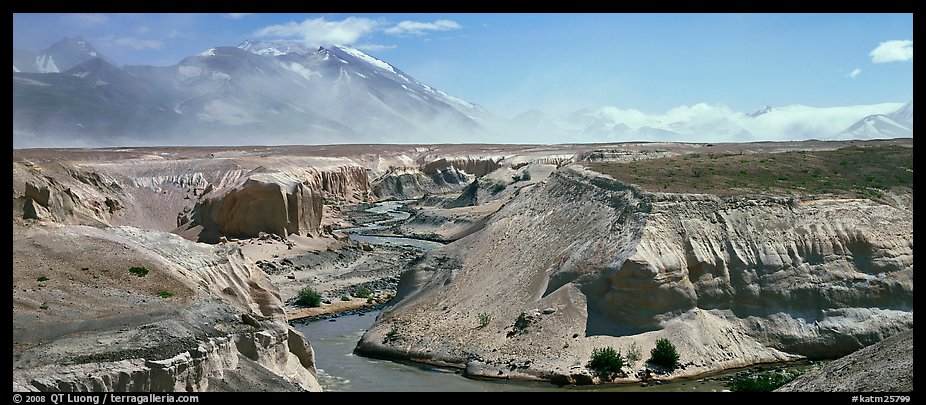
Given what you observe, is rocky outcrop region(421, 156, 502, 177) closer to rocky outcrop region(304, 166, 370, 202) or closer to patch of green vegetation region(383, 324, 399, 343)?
rocky outcrop region(304, 166, 370, 202)

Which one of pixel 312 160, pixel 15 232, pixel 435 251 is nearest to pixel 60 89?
pixel 312 160

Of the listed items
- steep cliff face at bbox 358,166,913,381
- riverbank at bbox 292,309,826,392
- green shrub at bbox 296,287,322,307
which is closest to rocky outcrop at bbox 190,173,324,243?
green shrub at bbox 296,287,322,307

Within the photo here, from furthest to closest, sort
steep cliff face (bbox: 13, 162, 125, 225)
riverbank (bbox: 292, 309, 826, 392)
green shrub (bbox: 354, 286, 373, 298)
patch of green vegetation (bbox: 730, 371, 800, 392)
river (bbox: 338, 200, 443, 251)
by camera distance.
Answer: river (bbox: 338, 200, 443, 251) < green shrub (bbox: 354, 286, 373, 298) < steep cliff face (bbox: 13, 162, 125, 225) < riverbank (bbox: 292, 309, 826, 392) < patch of green vegetation (bbox: 730, 371, 800, 392)

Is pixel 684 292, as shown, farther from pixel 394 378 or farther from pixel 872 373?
pixel 872 373

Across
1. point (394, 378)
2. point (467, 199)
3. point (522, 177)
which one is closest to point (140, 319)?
point (394, 378)

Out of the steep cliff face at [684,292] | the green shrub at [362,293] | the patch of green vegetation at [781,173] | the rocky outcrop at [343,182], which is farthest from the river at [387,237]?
the steep cliff face at [684,292]

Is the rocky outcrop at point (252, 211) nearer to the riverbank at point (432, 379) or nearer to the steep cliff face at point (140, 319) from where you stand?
the riverbank at point (432, 379)
